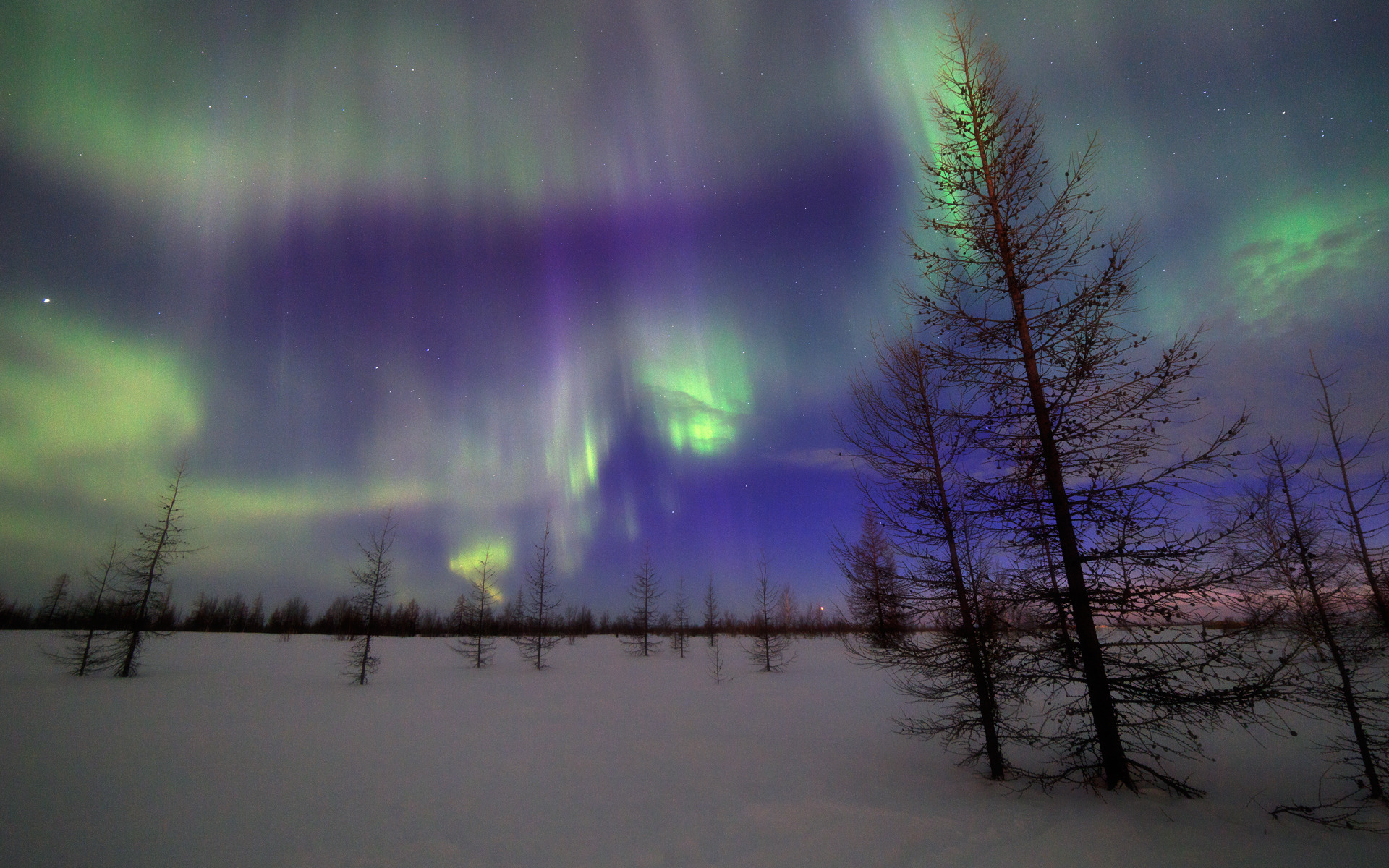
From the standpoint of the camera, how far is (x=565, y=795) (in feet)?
32.0

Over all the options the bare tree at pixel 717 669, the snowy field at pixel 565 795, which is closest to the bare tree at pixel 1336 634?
the snowy field at pixel 565 795

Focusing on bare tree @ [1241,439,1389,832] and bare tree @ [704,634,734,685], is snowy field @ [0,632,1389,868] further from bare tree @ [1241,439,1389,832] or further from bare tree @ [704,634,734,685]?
bare tree @ [704,634,734,685]

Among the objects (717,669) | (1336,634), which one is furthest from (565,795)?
(717,669)

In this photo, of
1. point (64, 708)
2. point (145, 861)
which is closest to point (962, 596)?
point (145, 861)

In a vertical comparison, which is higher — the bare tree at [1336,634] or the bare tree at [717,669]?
the bare tree at [1336,634]

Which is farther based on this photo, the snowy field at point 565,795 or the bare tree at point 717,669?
the bare tree at point 717,669

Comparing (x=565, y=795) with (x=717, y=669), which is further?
(x=717, y=669)

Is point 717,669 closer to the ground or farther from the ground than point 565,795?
closer to the ground

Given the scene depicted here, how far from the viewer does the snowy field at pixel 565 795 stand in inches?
264

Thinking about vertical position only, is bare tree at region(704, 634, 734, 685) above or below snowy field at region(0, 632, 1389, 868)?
below

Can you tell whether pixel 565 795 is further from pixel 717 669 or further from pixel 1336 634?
pixel 717 669

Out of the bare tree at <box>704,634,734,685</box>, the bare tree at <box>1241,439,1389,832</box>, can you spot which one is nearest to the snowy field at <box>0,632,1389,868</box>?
the bare tree at <box>1241,439,1389,832</box>

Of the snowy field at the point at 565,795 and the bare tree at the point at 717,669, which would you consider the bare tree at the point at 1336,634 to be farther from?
the bare tree at the point at 717,669

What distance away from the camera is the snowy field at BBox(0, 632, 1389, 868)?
22.0 ft
